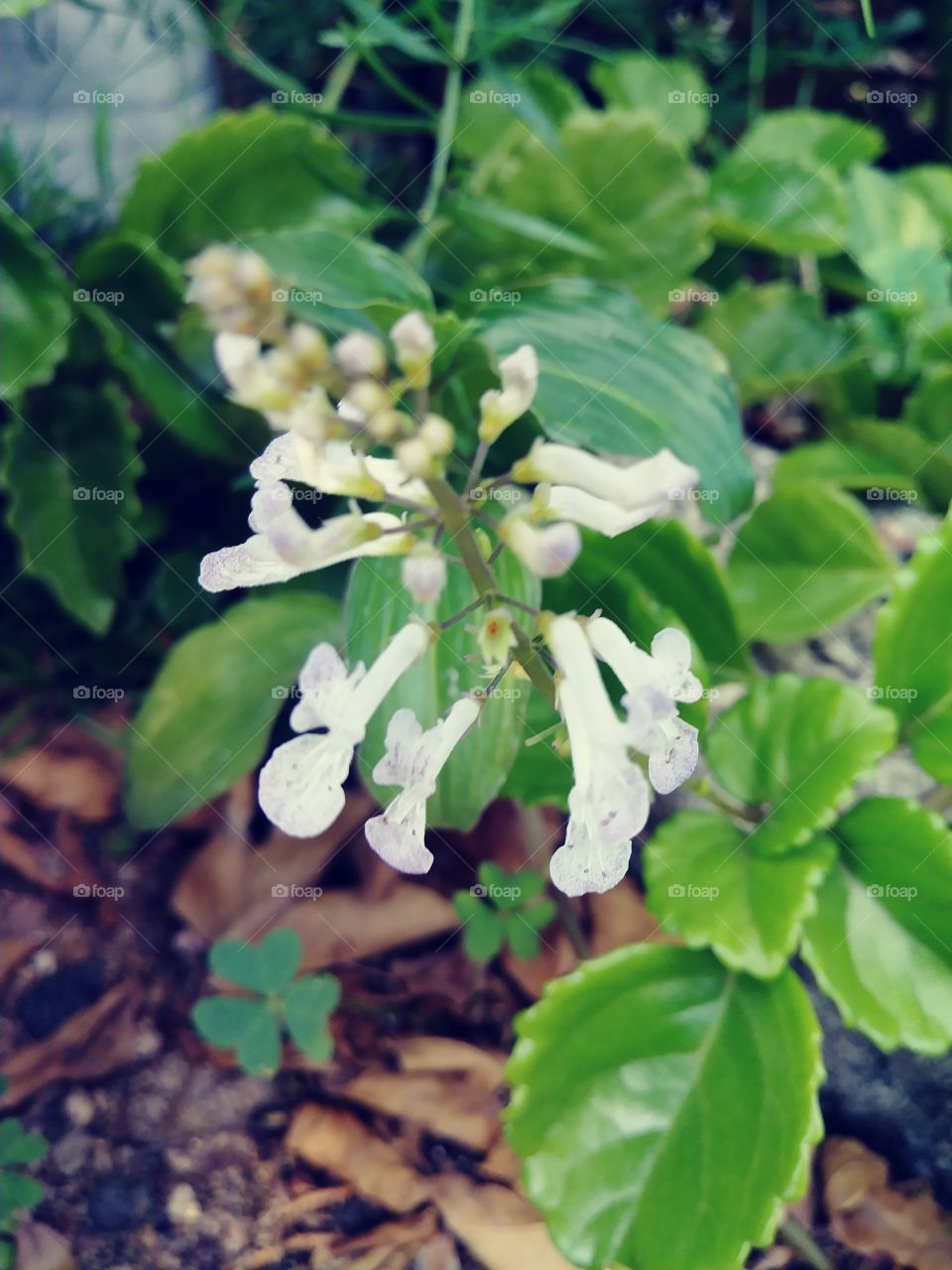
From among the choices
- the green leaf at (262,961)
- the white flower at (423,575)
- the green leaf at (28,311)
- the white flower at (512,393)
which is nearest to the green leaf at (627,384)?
the white flower at (512,393)

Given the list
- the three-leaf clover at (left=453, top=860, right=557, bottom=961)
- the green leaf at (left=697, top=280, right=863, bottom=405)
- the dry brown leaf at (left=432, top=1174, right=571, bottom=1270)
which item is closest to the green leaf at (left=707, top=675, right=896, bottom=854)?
the three-leaf clover at (left=453, top=860, right=557, bottom=961)

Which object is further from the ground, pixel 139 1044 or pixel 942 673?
pixel 942 673

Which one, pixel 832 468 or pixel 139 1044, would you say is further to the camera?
pixel 832 468

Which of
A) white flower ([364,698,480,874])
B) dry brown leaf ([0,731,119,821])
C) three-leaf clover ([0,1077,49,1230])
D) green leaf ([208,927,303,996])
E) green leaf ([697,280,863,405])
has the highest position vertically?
white flower ([364,698,480,874])

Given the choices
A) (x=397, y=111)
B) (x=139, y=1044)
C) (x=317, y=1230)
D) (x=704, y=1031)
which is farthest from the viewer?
(x=397, y=111)

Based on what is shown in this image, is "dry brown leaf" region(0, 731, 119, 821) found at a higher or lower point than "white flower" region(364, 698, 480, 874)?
lower

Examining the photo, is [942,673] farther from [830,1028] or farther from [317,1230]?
[317,1230]

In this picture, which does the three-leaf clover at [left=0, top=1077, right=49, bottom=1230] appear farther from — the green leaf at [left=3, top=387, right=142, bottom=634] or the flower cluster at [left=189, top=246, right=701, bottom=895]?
the flower cluster at [left=189, top=246, right=701, bottom=895]

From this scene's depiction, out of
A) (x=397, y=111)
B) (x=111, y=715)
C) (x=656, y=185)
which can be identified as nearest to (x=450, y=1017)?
(x=111, y=715)
